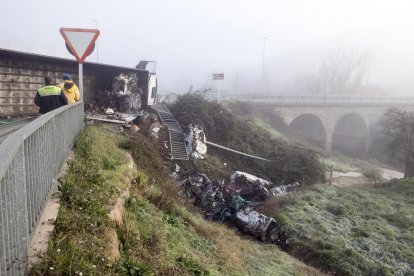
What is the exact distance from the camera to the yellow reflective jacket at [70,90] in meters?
7.35

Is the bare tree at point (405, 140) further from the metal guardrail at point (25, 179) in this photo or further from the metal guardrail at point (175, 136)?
the metal guardrail at point (25, 179)

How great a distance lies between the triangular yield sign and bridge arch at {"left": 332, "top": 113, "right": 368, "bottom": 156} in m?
40.0

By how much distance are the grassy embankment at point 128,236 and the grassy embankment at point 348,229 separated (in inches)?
53.9

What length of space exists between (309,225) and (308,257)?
162cm

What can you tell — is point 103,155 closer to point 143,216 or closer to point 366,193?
point 143,216

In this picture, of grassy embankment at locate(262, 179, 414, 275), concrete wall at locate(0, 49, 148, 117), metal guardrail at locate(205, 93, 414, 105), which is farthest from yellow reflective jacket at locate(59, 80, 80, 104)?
metal guardrail at locate(205, 93, 414, 105)

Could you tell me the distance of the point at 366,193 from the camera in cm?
1491

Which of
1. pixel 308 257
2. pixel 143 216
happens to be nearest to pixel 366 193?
pixel 308 257

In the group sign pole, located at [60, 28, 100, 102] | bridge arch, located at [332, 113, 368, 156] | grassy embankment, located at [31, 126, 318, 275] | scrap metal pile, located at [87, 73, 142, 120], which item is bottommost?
bridge arch, located at [332, 113, 368, 156]

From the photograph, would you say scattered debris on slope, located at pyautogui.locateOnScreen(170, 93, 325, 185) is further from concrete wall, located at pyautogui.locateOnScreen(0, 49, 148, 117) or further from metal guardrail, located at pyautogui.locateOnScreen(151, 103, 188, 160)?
concrete wall, located at pyautogui.locateOnScreen(0, 49, 148, 117)

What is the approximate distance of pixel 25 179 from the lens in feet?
8.47

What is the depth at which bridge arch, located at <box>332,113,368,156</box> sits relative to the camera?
42.7 meters

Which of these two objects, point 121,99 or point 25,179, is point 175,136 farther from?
point 25,179

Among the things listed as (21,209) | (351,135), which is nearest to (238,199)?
(21,209)
